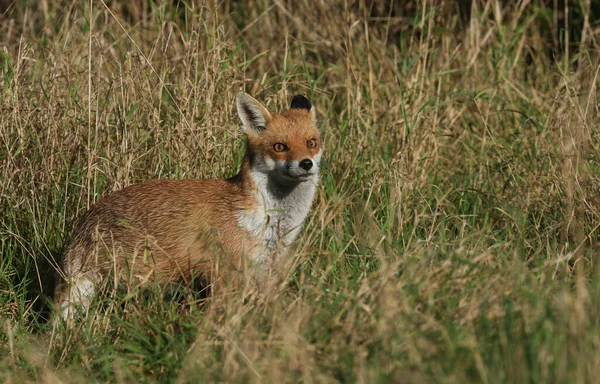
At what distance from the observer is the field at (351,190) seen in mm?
3893

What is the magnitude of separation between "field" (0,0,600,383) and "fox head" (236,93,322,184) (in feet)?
1.27

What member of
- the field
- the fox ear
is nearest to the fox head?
the fox ear

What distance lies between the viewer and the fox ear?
19.5ft

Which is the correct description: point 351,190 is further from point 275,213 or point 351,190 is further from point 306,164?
point 306,164

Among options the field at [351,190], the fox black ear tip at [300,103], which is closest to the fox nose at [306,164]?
the field at [351,190]

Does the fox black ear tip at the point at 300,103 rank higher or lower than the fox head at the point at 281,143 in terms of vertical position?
higher

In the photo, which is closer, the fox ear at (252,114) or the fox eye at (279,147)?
the fox eye at (279,147)

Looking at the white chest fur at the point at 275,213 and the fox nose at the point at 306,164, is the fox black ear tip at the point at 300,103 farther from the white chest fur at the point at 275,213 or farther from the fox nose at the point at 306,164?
the fox nose at the point at 306,164

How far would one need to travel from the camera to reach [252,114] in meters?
6.00

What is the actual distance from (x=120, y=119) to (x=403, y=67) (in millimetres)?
2721

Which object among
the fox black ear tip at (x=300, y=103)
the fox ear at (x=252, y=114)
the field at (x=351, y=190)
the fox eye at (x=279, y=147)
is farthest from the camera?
the fox black ear tip at (x=300, y=103)

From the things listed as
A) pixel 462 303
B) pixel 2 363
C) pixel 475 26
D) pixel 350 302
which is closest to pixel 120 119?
pixel 2 363

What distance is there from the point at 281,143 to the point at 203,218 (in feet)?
2.38

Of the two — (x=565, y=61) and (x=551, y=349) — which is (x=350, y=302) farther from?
(x=565, y=61)
